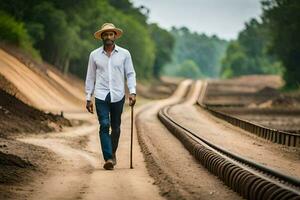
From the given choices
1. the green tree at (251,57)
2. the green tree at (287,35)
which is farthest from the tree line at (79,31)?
the green tree at (251,57)

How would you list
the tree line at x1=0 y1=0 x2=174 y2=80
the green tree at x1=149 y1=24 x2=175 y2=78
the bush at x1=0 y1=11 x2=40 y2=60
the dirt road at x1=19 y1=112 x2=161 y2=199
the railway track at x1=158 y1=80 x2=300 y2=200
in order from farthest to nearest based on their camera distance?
the green tree at x1=149 y1=24 x2=175 y2=78, the tree line at x1=0 y1=0 x2=174 y2=80, the bush at x1=0 y1=11 x2=40 y2=60, the dirt road at x1=19 y1=112 x2=161 y2=199, the railway track at x1=158 y1=80 x2=300 y2=200

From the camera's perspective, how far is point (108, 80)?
1205cm

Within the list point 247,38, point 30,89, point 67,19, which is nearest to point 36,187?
point 30,89

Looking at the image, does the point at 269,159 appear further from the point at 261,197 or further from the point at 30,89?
the point at 30,89

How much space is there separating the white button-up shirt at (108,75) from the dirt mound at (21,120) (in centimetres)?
585

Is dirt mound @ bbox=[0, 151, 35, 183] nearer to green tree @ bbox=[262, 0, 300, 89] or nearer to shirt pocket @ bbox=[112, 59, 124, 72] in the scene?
shirt pocket @ bbox=[112, 59, 124, 72]

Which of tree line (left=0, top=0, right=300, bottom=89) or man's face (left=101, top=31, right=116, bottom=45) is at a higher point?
tree line (left=0, top=0, right=300, bottom=89)

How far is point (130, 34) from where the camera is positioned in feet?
290

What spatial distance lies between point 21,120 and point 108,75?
984 centimetres

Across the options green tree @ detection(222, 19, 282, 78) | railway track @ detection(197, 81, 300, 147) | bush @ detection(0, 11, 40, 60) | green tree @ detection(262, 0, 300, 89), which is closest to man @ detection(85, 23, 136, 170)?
railway track @ detection(197, 81, 300, 147)

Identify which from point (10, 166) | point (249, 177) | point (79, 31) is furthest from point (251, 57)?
point (249, 177)

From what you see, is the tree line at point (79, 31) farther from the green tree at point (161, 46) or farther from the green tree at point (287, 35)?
the green tree at point (161, 46)

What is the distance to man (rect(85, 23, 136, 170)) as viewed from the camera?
11969mm

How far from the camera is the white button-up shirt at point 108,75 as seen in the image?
12047 millimetres
